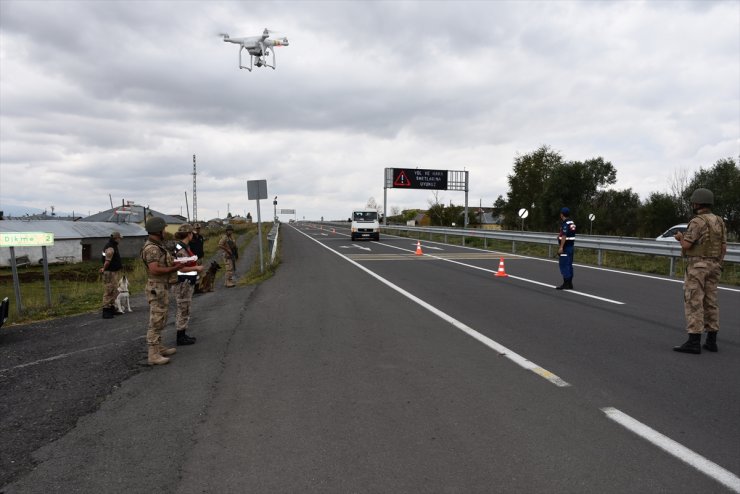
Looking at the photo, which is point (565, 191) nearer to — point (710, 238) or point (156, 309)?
point (710, 238)

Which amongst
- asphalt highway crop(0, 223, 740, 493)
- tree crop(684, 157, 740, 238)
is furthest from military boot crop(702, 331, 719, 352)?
tree crop(684, 157, 740, 238)

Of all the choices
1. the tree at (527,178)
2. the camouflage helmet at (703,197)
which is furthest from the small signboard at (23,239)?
the tree at (527,178)

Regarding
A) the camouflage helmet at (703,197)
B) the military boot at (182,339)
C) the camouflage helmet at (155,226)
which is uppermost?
the camouflage helmet at (703,197)

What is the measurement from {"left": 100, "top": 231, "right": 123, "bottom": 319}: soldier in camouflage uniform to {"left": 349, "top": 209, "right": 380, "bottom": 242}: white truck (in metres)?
25.7

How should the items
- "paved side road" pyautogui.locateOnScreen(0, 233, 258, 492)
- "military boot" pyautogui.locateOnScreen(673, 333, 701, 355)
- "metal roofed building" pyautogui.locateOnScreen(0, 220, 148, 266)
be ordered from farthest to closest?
"metal roofed building" pyautogui.locateOnScreen(0, 220, 148, 266), "military boot" pyautogui.locateOnScreen(673, 333, 701, 355), "paved side road" pyautogui.locateOnScreen(0, 233, 258, 492)

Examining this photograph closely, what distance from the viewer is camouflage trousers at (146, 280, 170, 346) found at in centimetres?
593

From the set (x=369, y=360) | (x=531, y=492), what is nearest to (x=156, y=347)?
(x=369, y=360)

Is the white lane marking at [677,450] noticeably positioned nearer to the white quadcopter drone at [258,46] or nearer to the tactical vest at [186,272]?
the tactical vest at [186,272]

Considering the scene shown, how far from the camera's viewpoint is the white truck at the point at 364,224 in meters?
35.8

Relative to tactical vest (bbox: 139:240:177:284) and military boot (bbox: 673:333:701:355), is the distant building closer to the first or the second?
tactical vest (bbox: 139:240:177:284)

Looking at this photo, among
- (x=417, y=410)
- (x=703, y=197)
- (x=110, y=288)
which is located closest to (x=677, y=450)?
(x=417, y=410)

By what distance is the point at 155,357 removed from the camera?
596cm

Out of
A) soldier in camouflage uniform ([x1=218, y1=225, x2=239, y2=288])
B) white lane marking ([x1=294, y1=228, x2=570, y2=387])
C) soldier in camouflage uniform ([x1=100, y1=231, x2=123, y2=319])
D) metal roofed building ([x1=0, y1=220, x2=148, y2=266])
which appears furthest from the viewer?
metal roofed building ([x1=0, y1=220, x2=148, y2=266])

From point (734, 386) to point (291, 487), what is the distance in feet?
13.9
